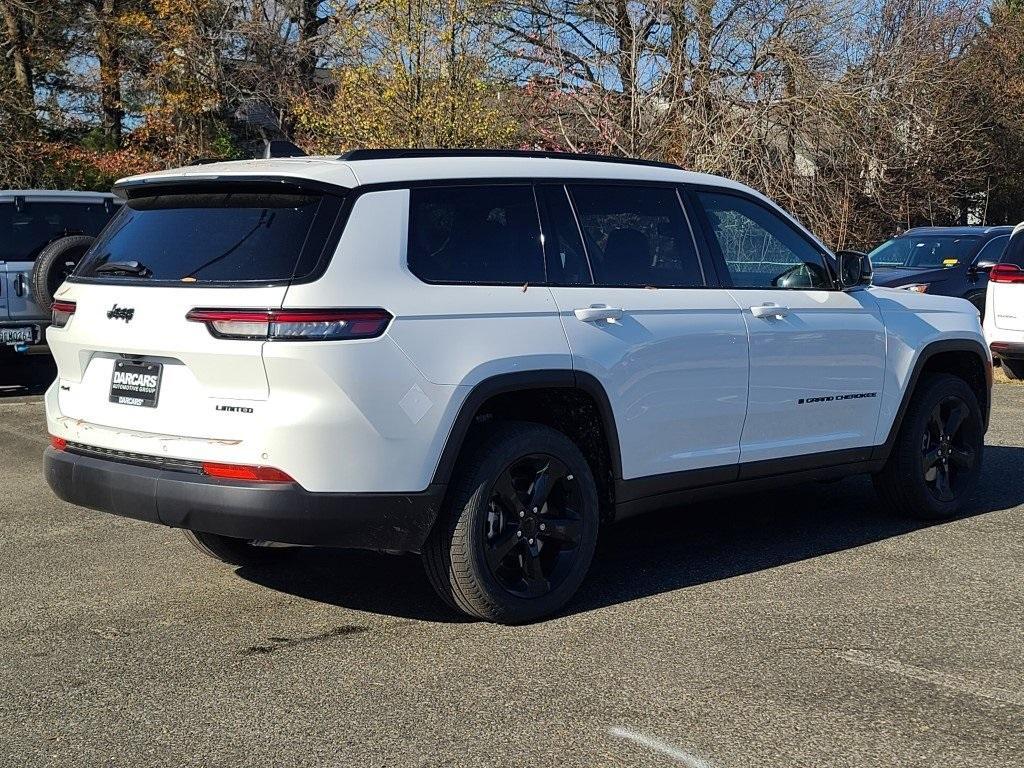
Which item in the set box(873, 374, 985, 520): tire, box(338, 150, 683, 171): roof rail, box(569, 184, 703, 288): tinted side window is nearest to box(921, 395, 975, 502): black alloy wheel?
box(873, 374, 985, 520): tire

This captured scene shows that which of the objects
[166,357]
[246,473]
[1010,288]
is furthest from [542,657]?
[1010,288]

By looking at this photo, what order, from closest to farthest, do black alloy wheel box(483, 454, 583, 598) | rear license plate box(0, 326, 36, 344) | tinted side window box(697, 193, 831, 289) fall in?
black alloy wheel box(483, 454, 583, 598) < tinted side window box(697, 193, 831, 289) < rear license plate box(0, 326, 36, 344)

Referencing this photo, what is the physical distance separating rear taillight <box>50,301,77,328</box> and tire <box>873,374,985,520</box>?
4216mm

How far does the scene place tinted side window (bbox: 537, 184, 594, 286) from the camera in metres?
5.45

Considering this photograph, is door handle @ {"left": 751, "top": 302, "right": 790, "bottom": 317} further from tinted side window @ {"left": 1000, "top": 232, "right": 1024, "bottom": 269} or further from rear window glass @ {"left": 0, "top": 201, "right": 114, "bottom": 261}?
rear window glass @ {"left": 0, "top": 201, "right": 114, "bottom": 261}

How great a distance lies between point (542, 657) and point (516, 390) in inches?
40.7

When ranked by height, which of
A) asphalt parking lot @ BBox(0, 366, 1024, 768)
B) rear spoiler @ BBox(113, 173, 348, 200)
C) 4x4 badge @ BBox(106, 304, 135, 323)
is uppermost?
rear spoiler @ BBox(113, 173, 348, 200)

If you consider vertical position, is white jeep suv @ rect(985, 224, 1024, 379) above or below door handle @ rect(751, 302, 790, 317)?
below

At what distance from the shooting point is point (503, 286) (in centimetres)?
522

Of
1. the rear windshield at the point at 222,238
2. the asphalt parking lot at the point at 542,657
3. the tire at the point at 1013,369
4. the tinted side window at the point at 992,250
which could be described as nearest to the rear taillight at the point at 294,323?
the rear windshield at the point at 222,238

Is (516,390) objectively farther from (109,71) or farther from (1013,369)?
(109,71)

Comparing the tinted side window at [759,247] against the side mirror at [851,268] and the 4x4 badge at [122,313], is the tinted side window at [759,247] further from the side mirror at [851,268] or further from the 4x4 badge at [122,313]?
the 4x4 badge at [122,313]

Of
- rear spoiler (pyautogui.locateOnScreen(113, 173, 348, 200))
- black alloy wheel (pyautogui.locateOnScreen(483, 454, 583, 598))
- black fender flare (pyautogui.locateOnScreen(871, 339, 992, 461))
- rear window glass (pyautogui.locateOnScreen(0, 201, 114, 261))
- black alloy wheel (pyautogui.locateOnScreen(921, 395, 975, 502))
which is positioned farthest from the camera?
rear window glass (pyautogui.locateOnScreen(0, 201, 114, 261))

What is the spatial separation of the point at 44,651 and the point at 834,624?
119 inches
